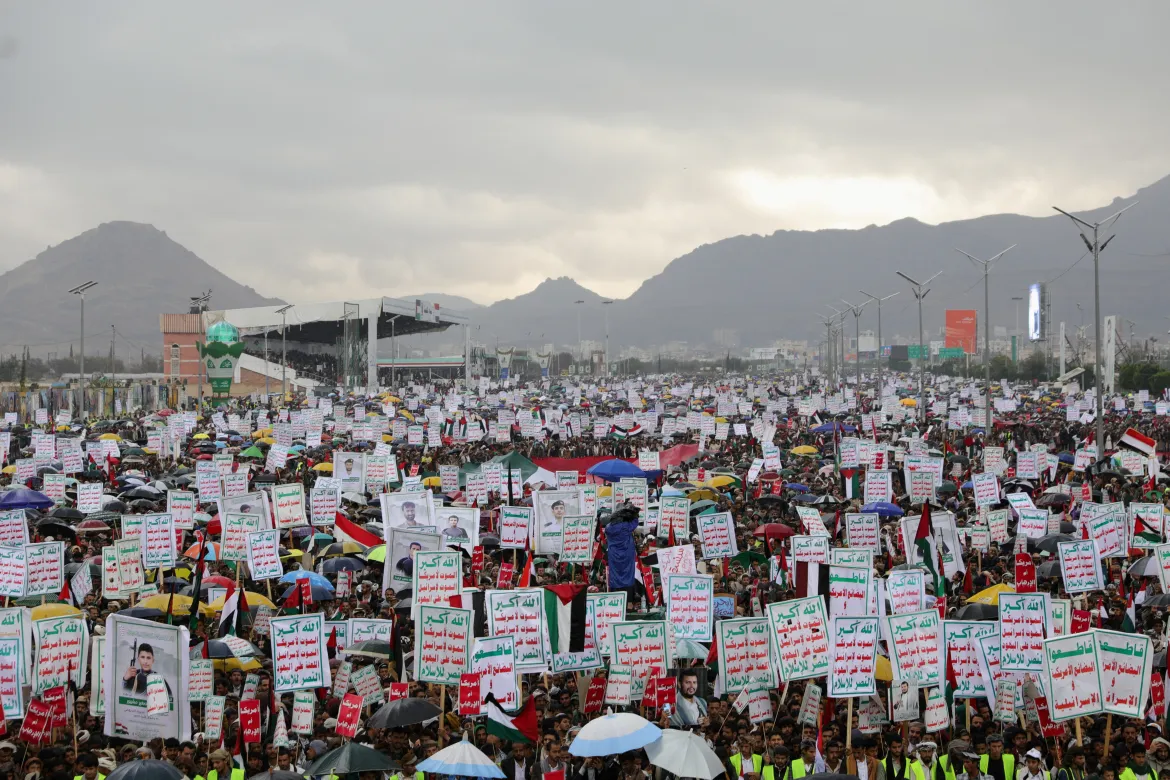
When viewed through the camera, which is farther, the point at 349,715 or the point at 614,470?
the point at 614,470

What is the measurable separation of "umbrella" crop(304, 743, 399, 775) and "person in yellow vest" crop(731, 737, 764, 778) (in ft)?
7.95

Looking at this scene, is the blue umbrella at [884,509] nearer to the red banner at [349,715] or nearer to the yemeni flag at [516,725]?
the yemeni flag at [516,725]

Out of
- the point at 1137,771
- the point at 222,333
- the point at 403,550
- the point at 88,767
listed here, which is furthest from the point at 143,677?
the point at 222,333

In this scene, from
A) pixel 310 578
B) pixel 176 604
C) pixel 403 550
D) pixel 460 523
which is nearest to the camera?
pixel 176 604

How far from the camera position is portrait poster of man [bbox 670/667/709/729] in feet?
36.1

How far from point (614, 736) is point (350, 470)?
16970 mm

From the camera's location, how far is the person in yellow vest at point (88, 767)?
9.27 meters

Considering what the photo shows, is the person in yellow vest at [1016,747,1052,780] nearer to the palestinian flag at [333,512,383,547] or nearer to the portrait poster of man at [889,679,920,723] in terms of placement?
the portrait poster of man at [889,679,920,723]

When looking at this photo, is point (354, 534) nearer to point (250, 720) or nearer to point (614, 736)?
point (250, 720)

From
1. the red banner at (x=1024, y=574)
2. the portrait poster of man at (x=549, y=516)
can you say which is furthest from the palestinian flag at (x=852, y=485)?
the red banner at (x=1024, y=574)

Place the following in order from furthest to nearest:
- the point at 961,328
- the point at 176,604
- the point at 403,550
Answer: the point at 961,328 → the point at 403,550 → the point at 176,604

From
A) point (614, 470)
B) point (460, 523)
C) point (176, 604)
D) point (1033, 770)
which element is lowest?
point (1033, 770)

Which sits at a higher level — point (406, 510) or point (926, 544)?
point (406, 510)

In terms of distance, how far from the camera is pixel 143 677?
1056 cm
